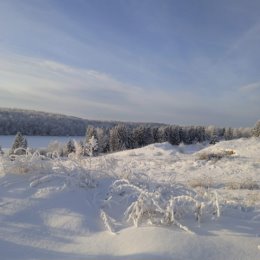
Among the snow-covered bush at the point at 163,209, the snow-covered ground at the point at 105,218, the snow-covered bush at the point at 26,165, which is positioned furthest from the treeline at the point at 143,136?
the snow-covered bush at the point at 163,209

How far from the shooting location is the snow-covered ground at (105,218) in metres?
3.62

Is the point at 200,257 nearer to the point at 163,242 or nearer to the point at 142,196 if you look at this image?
the point at 163,242

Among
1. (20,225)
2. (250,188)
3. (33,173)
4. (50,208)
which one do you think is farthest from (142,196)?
(250,188)

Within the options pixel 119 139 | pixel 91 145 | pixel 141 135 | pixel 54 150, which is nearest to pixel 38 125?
pixel 141 135

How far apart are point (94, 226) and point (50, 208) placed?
0.62 metres

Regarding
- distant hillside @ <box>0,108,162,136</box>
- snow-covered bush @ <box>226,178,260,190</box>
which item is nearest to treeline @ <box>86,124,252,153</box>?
distant hillside @ <box>0,108,162,136</box>

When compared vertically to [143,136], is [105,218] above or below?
above

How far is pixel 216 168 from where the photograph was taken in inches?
629

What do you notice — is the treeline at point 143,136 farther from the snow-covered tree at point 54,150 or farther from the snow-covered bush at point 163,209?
the snow-covered bush at point 163,209

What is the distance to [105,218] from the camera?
4.18 m

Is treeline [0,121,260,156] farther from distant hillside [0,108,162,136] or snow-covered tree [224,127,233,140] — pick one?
distant hillside [0,108,162,136]

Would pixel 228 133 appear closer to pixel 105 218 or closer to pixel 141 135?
pixel 141 135

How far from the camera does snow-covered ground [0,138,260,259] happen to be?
3621 millimetres

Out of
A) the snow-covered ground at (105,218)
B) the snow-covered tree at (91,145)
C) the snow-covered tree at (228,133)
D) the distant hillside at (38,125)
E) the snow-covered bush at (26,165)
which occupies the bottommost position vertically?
the distant hillside at (38,125)
